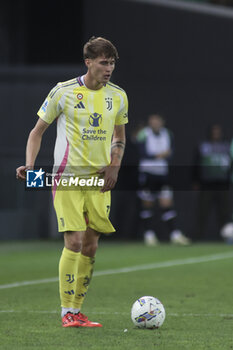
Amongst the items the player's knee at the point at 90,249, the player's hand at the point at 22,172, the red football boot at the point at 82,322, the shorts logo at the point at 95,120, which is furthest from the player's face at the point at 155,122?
the player's hand at the point at 22,172

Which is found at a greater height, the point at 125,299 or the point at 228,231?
the point at 125,299

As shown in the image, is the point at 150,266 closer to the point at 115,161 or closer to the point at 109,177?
the point at 115,161

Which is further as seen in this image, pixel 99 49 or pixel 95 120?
pixel 95 120

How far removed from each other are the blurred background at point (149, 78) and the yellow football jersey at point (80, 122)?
35.6ft

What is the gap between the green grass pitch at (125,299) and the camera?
20.7 feet

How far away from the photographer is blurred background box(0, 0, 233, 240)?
18109mm

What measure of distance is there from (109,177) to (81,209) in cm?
33

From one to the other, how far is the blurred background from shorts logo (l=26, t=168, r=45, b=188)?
11049 mm

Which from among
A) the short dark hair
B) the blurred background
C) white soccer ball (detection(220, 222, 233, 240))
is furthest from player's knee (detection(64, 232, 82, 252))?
the blurred background

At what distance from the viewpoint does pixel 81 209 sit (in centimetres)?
687

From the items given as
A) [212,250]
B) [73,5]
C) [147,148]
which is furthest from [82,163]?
[73,5]

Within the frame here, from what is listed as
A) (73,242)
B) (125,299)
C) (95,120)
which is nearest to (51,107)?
(95,120)

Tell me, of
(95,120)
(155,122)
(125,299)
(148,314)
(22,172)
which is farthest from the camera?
(155,122)

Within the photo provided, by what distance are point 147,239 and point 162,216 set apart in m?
1.42
